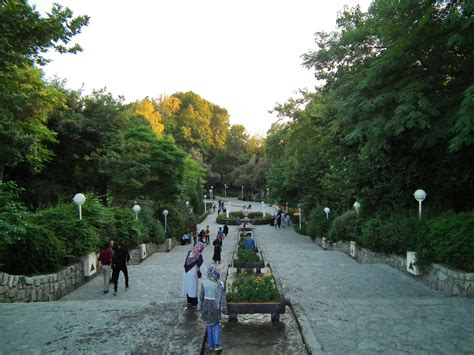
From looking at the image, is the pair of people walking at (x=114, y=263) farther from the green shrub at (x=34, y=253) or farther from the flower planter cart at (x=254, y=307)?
the flower planter cart at (x=254, y=307)

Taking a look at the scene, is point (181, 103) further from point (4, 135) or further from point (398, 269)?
point (398, 269)

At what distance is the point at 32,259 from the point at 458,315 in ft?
30.7

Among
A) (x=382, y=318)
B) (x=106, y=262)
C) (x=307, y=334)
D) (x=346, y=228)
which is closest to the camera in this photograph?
(x=307, y=334)

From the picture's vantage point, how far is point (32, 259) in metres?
9.56

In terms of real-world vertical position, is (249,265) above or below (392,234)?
below

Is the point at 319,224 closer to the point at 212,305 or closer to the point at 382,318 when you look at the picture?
the point at 382,318

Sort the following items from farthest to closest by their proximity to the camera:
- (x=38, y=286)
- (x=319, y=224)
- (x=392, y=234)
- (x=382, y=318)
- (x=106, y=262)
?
(x=319, y=224), (x=392, y=234), (x=106, y=262), (x=38, y=286), (x=382, y=318)

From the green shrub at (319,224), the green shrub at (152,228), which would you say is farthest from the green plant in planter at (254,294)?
the green shrub at (319,224)

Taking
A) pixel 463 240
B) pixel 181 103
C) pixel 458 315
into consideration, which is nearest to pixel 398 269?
pixel 463 240

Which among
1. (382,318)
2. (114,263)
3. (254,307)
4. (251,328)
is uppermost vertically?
(114,263)

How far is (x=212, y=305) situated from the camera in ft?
19.5

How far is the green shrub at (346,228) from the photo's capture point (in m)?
18.8

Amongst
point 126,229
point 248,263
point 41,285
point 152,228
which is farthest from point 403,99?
point 152,228

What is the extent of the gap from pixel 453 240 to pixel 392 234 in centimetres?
390
